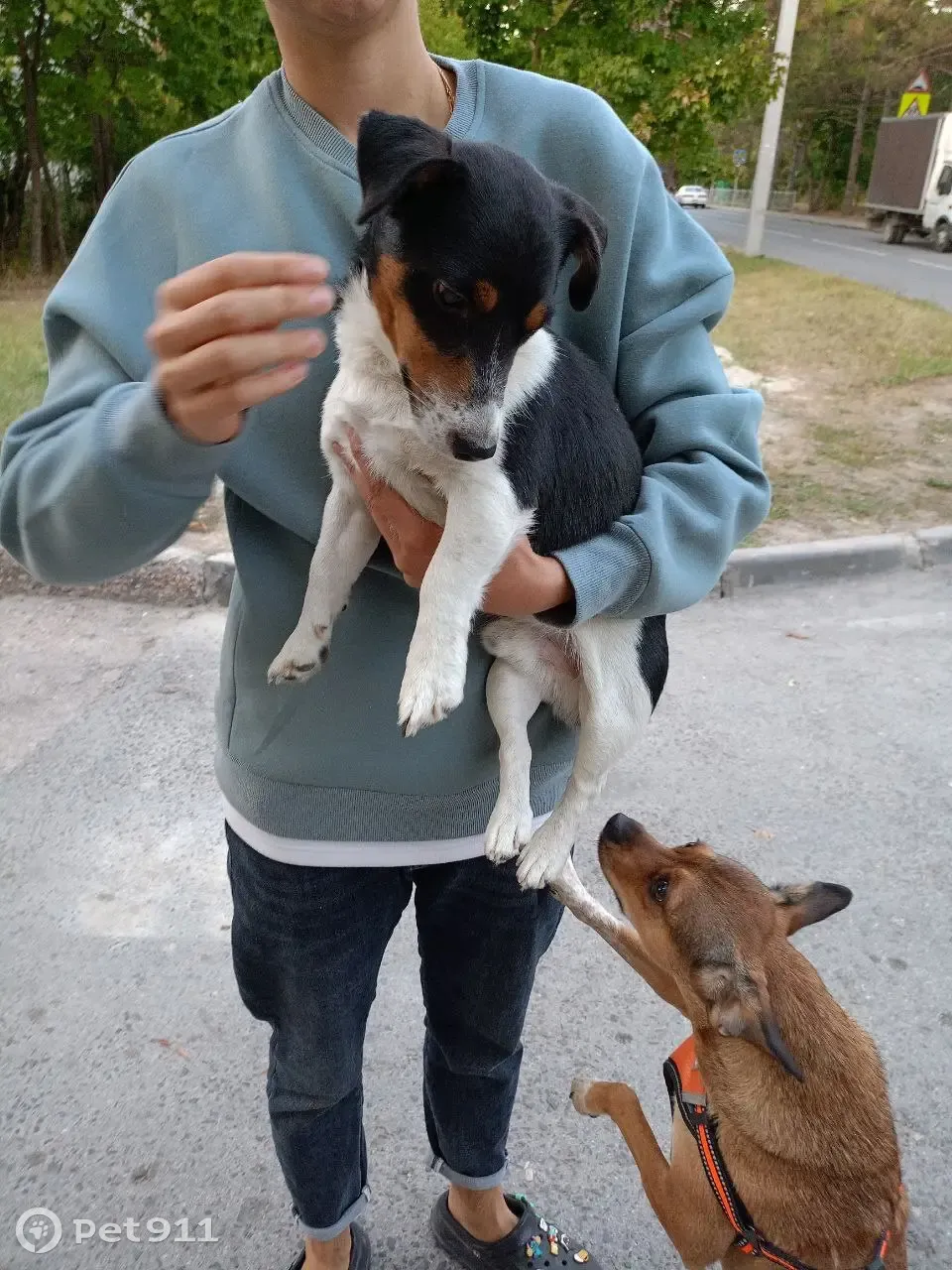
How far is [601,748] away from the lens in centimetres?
182

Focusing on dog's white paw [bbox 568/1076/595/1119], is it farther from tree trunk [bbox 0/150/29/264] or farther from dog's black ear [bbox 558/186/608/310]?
tree trunk [bbox 0/150/29/264]

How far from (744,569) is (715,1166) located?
11.9 feet

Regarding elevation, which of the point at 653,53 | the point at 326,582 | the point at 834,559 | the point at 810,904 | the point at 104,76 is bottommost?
the point at 834,559

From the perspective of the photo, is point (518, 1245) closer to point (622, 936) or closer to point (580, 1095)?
point (580, 1095)

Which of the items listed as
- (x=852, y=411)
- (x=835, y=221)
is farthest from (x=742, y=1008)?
(x=835, y=221)

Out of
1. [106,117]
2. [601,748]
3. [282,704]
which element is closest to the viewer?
[282,704]

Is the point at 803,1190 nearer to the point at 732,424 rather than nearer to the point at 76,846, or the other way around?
the point at 732,424

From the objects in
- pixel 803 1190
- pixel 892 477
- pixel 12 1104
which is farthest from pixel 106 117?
pixel 803 1190

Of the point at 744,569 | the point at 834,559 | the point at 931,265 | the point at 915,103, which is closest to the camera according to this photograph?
the point at 744,569

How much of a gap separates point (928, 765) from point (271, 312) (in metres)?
3.48

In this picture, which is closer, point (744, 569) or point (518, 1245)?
point (518, 1245)

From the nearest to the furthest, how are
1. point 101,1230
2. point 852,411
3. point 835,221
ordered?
point 101,1230
point 852,411
point 835,221

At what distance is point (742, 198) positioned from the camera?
5212 centimetres

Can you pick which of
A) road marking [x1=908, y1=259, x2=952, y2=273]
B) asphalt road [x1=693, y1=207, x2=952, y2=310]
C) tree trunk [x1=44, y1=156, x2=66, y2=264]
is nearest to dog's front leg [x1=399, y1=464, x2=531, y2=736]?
tree trunk [x1=44, y1=156, x2=66, y2=264]
